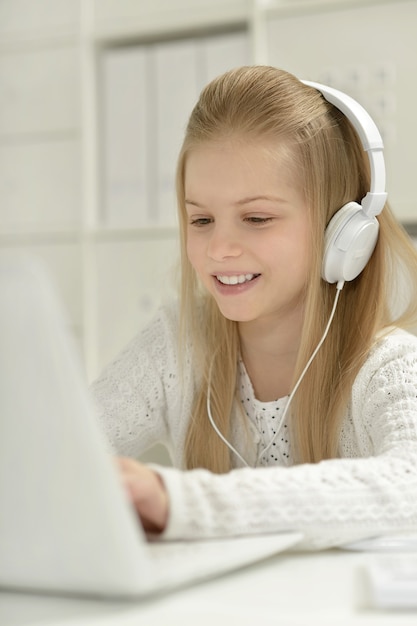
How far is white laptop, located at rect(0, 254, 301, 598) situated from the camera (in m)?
0.49

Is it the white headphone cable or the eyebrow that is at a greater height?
the eyebrow

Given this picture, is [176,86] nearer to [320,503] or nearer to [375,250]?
[375,250]

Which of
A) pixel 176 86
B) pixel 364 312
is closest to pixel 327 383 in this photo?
pixel 364 312

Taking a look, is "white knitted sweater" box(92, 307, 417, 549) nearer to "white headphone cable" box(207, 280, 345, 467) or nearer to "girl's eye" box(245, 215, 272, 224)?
"white headphone cable" box(207, 280, 345, 467)

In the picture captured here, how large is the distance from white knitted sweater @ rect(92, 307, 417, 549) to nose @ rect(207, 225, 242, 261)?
0.65 ft

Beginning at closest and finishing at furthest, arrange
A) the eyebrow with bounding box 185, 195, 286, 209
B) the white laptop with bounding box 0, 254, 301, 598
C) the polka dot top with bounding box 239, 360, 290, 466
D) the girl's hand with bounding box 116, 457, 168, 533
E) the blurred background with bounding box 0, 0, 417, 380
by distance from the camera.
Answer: the white laptop with bounding box 0, 254, 301, 598 < the girl's hand with bounding box 116, 457, 168, 533 < the eyebrow with bounding box 185, 195, 286, 209 < the polka dot top with bounding box 239, 360, 290, 466 < the blurred background with bounding box 0, 0, 417, 380

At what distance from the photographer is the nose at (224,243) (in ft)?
3.26

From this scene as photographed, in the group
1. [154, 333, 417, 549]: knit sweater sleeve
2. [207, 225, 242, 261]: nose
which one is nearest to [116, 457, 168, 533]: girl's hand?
[154, 333, 417, 549]: knit sweater sleeve

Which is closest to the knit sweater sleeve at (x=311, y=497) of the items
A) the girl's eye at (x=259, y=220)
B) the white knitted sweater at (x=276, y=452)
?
the white knitted sweater at (x=276, y=452)

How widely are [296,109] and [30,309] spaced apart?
63 cm

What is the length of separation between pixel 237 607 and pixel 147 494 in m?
0.13

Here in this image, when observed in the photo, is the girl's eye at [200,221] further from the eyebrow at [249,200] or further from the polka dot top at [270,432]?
the polka dot top at [270,432]

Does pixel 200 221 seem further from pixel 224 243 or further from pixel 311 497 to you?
pixel 311 497

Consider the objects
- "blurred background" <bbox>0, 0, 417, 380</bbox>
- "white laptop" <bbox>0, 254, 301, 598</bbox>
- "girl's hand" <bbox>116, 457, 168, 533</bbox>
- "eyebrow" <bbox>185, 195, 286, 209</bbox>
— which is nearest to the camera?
"white laptop" <bbox>0, 254, 301, 598</bbox>
